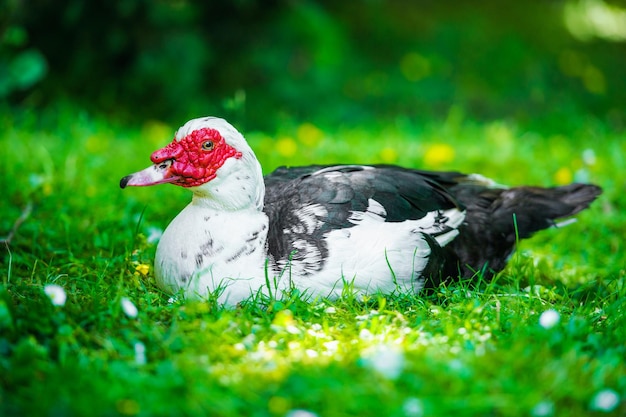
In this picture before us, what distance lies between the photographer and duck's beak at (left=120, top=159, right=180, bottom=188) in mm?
2832

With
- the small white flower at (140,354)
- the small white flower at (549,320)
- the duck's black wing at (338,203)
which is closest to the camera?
the small white flower at (140,354)

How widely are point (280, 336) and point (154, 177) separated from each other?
2.62 feet

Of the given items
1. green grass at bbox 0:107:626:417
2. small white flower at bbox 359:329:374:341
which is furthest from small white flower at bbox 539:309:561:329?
small white flower at bbox 359:329:374:341

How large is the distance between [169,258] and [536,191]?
182cm

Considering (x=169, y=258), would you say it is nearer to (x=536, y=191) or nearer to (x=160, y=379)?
(x=160, y=379)

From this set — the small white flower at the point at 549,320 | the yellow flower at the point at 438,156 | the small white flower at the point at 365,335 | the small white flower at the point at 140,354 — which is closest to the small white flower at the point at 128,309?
the small white flower at the point at 140,354

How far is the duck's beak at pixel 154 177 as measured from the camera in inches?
111

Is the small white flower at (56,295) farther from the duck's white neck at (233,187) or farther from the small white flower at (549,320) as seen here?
the small white flower at (549,320)

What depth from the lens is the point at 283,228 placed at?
2.95 meters

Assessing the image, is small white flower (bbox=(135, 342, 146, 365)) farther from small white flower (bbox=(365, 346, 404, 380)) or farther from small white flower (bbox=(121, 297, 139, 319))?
small white flower (bbox=(365, 346, 404, 380))

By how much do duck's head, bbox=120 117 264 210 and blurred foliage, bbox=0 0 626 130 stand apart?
66.2 inches

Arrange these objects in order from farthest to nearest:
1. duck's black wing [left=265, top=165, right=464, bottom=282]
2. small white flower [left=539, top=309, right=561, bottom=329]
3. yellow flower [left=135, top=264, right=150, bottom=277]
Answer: yellow flower [left=135, top=264, right=150, bottom=277] < duck's black wing [left=265, top=165, right=464, bottom=282] < small white flower [left=539, top=309, right=561, bottom=329]

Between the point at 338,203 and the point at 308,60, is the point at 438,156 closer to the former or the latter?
the point at 308,60

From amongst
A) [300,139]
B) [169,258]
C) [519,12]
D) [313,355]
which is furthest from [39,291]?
[519,12]
